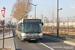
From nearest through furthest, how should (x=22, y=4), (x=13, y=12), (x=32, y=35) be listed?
1. (x=32, y=35)
2. (x=22, y=4)
3. (x=13, y=12)

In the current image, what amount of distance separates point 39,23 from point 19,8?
36837 millimetres

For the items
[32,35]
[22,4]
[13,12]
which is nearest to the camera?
[32,35]

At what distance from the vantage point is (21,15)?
54688 mm

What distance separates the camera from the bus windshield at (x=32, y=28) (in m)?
16.9

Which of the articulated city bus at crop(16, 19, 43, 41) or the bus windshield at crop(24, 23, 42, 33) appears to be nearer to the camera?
the articulated city bus at crop(16, 19, 43, 41)

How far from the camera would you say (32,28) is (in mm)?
16969

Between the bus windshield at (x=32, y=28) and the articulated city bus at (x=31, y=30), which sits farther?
the bus windshield at (x=32, y=28)

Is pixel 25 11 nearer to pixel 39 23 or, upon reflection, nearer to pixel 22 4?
pixel 22 4

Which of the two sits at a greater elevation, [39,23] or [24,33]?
[39,23]

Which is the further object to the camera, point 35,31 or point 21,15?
point 21,15

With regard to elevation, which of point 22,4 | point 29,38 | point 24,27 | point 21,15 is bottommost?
point 29,38

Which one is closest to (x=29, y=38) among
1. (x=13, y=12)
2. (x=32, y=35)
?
(x=32, y=35)

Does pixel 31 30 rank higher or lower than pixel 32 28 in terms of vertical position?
lower

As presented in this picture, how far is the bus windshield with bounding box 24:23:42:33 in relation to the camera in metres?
16.9
